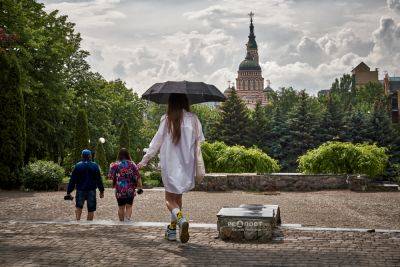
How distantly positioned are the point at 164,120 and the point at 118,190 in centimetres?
279

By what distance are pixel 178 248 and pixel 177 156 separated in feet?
3.99

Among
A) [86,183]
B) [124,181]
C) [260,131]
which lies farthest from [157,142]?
[260,131]

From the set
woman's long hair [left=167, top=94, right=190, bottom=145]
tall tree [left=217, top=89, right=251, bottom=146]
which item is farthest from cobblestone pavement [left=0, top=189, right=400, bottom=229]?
tall tree [left=217, top=89, right=251, bottom=146]

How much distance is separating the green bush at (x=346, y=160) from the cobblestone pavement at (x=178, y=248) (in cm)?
1280

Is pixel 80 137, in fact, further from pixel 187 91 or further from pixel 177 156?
pixel 177 156

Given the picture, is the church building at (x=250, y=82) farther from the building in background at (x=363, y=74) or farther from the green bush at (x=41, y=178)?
the green bush at (x=41, y=178)

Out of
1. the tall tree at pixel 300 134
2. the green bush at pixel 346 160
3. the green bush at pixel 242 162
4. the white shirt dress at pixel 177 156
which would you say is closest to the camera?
the white shirt dress at pixel 177 156

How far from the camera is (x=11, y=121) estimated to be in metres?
19.3

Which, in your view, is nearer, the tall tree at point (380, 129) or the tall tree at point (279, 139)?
the tall tree at point (380, 129)

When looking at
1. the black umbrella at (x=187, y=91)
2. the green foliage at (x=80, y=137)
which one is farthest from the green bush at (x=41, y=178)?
the black umbrella at (x=187, y=91)

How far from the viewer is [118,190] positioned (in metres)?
9.56

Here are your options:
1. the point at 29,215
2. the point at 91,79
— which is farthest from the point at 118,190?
the point at 91,79

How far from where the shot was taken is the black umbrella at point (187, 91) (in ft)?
24.2

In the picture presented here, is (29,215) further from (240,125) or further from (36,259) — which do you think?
(240,125)
